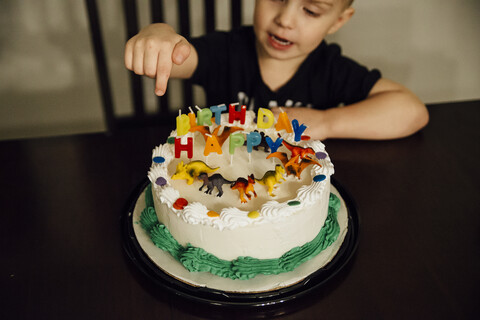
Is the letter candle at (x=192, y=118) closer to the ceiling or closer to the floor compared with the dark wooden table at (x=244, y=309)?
closer to the ceiling

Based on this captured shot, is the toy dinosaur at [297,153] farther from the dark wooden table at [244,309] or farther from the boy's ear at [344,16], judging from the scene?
the boy's ear at [344,16]

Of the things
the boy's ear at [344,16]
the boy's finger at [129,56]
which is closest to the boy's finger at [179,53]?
the boy's finger at [129,56]

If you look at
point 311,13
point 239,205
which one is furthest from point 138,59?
point 311,13

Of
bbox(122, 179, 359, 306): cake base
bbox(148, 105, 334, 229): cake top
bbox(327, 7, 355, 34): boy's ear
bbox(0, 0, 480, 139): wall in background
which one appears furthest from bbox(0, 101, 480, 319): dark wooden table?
bbox(0, 0, 480, 139): wall in background

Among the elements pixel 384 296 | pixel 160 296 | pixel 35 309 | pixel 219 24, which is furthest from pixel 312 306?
pixel 219 24

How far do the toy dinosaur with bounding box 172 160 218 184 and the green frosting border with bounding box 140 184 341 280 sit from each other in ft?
0.34

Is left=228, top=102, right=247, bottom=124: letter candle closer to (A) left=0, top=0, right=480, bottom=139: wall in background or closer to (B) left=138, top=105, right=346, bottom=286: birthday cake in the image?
(B) left=138, top=105, right=346, bottom=286: birthday cake

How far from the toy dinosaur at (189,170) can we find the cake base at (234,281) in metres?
0.15

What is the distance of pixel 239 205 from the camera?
85 centimetres

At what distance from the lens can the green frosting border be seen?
32.2 inches

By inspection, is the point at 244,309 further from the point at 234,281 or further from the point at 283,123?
the point at 283,123

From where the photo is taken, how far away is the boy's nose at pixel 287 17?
1.20 metres

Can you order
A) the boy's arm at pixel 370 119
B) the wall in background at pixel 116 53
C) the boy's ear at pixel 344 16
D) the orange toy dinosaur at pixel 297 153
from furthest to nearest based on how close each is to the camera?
the wall in background at pixel 116 53 < the boy's ear at pixel 344 16 < the boy's arm at pixel 370 119 < the orange toy dinosaur at pixel 297 153

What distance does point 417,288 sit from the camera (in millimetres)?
824
